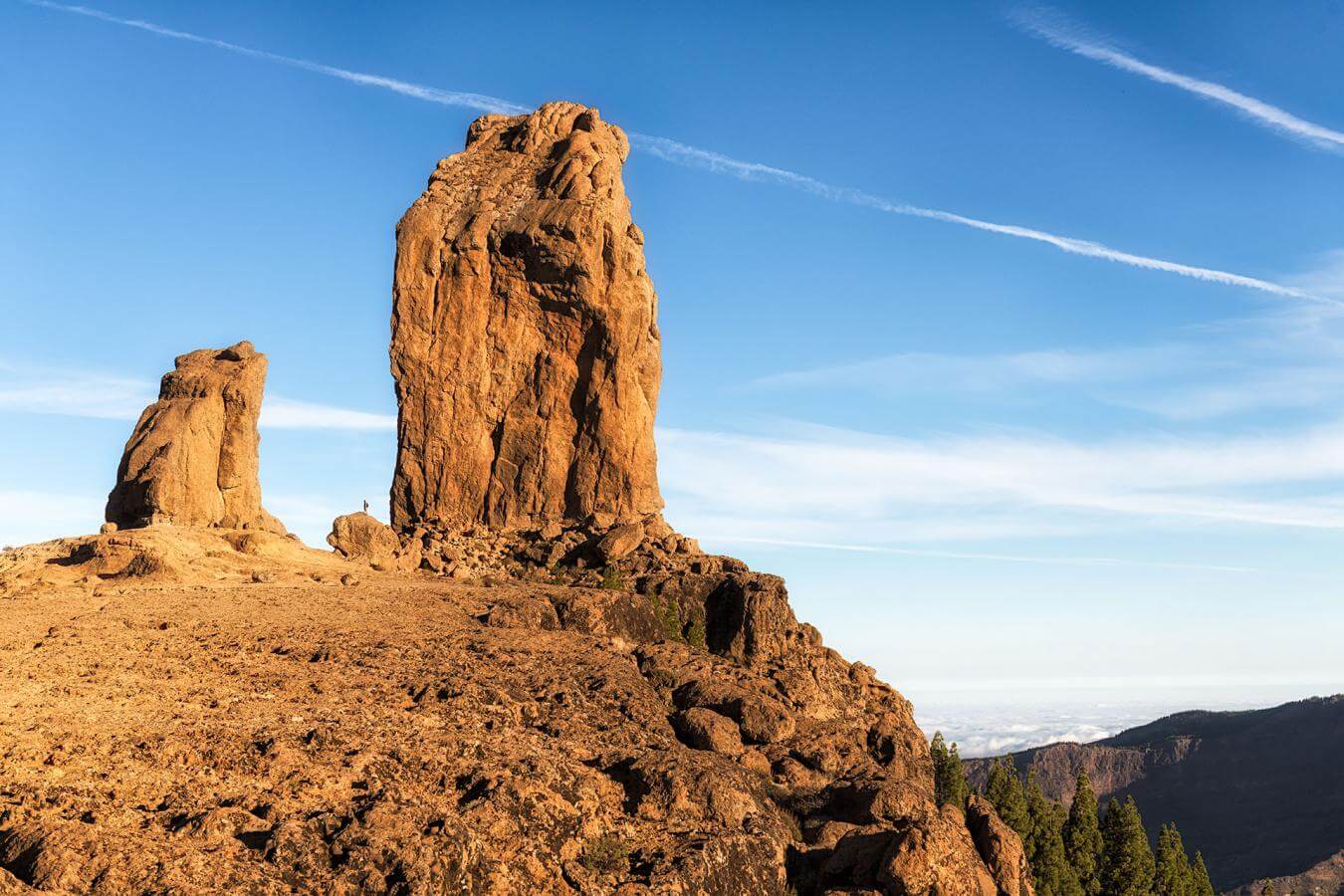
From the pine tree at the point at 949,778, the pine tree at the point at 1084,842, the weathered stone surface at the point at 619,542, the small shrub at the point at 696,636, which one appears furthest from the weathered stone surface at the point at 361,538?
the pine tree at the point at 1084,842

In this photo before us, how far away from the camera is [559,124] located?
60.6 metres

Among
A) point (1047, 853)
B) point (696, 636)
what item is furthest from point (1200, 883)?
point (696, 636)

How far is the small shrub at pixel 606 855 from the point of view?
24906 mm

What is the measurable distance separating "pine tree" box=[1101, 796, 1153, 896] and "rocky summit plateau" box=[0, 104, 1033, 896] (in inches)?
799

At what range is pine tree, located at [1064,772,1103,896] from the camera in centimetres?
5819

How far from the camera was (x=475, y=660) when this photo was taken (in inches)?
1387

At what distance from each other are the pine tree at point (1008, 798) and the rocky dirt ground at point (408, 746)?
48.9 feet

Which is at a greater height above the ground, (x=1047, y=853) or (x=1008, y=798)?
(x=1008, y=798)

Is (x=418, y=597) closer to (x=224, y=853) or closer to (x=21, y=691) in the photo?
(x=21, y=691)

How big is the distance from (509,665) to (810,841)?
10.4 metres

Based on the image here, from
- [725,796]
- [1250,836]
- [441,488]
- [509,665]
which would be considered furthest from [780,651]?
[1250,836]

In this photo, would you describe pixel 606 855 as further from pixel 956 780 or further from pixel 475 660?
pixel 956 780

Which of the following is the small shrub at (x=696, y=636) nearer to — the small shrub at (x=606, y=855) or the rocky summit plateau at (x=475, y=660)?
the rocky summit plateau at (x=475, y=660)

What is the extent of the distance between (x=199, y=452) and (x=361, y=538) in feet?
23.8
